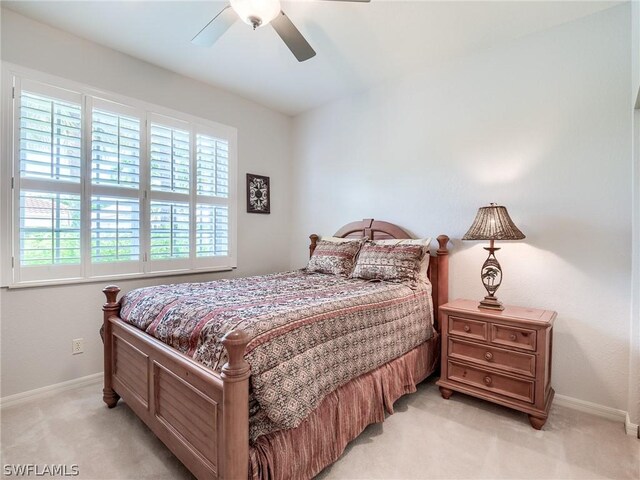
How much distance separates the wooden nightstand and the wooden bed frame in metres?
1.71

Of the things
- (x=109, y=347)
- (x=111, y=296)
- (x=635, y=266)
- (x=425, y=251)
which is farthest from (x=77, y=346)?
(x=635, y=266)

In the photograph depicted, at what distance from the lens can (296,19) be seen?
2.34m

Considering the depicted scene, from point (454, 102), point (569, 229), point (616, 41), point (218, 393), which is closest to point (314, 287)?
point (218, 393)

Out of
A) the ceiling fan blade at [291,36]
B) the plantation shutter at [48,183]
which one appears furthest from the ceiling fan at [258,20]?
the plantation shutter at [48,183]

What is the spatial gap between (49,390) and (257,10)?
305cm

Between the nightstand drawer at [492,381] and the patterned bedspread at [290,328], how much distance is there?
33 cm

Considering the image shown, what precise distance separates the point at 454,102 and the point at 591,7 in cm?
102

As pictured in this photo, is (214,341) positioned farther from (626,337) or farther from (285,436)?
(626,337)

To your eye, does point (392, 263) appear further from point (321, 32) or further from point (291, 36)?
→ point (321, 32)

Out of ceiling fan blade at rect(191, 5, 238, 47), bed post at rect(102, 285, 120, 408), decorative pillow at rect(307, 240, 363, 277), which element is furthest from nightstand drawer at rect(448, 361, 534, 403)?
ceiling fan blade at rect(191, 5, 238, 47)

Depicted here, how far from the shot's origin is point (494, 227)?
2.29 m

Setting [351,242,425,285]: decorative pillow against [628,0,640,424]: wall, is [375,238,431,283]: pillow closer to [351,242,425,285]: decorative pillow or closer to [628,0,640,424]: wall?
[351,242,425,285]: decorative pillow

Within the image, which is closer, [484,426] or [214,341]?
[214,341]

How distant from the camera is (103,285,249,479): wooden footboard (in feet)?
3.98
